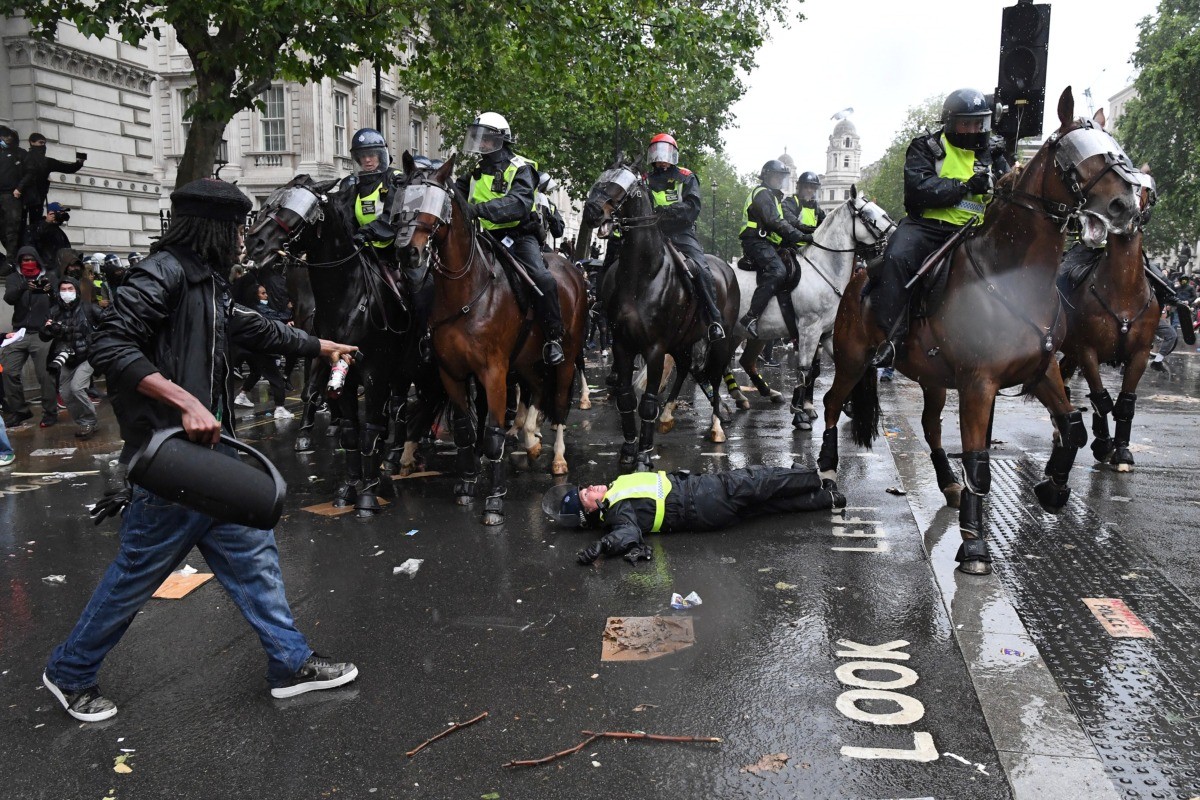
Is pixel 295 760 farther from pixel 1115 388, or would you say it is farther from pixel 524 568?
pixel 1115 388

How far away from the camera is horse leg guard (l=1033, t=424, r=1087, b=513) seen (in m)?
6.36

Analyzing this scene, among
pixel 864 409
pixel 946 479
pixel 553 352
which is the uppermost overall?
Answer: pixel 553 352

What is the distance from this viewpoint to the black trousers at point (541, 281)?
7871 millimetres

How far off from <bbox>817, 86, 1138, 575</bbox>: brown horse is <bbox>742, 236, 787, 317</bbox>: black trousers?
4713mm

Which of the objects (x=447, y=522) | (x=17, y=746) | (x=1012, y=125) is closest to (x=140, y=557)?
(x=17, y=746)

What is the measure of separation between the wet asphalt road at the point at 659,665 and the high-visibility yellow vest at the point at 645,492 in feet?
0.82

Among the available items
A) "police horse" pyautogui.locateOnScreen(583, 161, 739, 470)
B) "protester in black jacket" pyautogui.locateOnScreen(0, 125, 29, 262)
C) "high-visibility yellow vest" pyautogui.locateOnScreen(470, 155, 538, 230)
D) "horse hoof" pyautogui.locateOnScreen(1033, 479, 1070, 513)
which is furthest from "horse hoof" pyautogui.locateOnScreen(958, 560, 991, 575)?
"protester in black jacket" pyautogui.locateOnScreen(0, 125, 29, 262)

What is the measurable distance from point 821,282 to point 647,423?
393 cm

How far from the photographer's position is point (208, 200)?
3961 mm

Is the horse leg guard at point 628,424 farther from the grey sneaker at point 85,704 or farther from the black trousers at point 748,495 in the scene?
the grey sneaker at point 85,704

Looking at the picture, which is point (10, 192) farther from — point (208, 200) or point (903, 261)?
point (903, 261)

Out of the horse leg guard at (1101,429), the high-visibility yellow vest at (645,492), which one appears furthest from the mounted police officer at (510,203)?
the horse leg guard at (1101,429)

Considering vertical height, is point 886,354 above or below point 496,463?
above

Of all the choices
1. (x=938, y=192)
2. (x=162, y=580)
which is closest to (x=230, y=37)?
(x=938, y=192)
